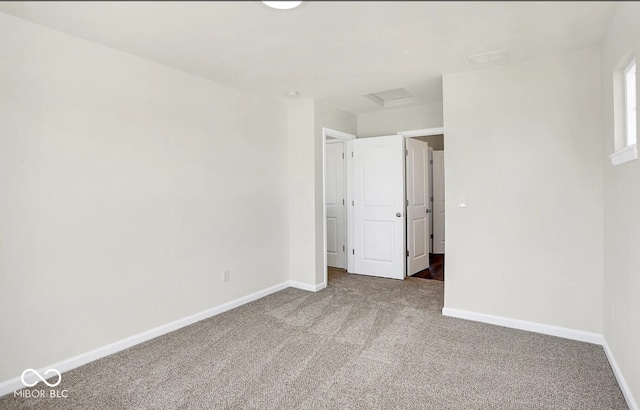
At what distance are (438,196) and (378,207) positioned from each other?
7.30ft

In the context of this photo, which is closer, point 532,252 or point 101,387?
point 101,387

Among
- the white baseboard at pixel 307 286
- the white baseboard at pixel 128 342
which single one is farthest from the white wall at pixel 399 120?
the white baseboard at pixel 128 342

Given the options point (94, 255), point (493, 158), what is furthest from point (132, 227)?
point (493, 158)

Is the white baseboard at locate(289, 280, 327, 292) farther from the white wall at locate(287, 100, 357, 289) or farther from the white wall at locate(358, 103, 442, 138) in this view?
the white wall at locate(358, 103, 442, 138)

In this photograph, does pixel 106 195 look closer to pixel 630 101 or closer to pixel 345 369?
pixel 345 369

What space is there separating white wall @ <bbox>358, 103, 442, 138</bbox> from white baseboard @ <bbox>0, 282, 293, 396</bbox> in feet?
Answer: 8.91

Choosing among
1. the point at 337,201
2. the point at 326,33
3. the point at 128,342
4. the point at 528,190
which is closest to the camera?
the point at 326,33

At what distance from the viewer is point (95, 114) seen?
2.45m

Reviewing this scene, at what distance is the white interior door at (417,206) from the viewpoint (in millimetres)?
4633

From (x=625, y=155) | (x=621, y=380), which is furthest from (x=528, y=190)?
(x=621, y=380)

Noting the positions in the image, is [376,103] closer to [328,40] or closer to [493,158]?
[493,158]

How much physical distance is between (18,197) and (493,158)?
3461 millimetres

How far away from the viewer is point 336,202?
5188mm

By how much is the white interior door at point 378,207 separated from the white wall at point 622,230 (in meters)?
2.24
